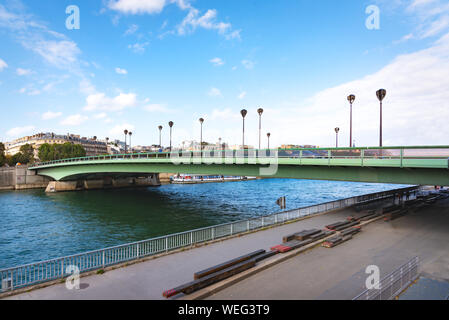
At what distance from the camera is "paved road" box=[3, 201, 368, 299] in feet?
27.0

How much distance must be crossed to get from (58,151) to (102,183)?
49875 mm

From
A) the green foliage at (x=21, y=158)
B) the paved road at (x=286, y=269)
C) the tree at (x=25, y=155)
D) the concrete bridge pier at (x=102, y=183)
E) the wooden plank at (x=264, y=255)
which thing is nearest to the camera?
the paved road at (x=286, y=269)

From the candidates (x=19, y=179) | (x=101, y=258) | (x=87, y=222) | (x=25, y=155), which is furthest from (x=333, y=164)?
(x=25, y=155)

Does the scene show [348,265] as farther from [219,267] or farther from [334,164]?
[334,164]

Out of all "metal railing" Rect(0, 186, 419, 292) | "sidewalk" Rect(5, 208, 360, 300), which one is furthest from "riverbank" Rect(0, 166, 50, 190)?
"sidewalk" Rect(5, 208, 360, 300)

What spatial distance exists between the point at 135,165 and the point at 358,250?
34822 mm

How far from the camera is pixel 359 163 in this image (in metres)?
17.3

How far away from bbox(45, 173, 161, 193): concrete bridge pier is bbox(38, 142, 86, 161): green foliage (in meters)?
44.0

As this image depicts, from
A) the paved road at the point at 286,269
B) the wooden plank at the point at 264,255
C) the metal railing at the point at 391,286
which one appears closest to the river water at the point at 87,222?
the paved road at the point at 286,269

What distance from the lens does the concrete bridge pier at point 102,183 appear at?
189 feet

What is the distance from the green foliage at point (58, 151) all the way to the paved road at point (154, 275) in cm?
10213

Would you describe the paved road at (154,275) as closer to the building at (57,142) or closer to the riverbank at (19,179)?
the riverbank at (19,179)

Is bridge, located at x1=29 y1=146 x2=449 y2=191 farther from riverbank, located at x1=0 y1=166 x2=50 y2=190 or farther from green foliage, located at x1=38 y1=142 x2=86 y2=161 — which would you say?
green foliage, located at x1=38 y1=142 x2=86 y2=161
